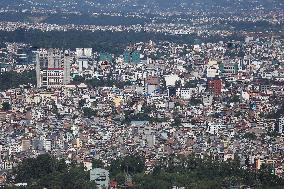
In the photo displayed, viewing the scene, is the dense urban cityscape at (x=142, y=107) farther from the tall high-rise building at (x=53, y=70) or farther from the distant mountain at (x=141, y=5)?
the distant mountain at (x=141, y=5)

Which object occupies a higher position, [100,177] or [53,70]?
[100,177]

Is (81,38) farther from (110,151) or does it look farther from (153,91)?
(110,151)

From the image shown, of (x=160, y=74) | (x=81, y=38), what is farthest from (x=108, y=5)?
(x=160, y=74)

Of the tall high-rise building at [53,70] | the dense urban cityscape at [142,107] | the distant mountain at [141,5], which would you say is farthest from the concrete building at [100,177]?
the distant mountain at [141,5]

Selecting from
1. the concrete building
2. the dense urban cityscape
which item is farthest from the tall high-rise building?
the concrete building

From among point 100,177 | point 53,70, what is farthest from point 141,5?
point 100,177

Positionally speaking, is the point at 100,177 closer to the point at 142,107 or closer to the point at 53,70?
the point at 142,107
